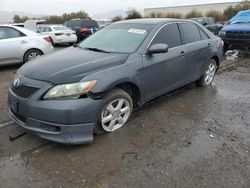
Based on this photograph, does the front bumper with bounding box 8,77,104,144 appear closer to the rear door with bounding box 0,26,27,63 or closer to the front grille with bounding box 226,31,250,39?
the rear door with bounding box 0,26,27,63

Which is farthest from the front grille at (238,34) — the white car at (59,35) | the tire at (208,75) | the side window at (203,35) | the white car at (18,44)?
the white car at (59,35)

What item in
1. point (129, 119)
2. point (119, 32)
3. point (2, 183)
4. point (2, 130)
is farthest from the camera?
point (119, 32)

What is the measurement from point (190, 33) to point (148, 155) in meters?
3.13

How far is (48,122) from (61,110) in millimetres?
236

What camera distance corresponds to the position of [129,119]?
4652mm

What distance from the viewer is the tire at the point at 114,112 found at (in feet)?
12.6

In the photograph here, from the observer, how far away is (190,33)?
19.0 feet

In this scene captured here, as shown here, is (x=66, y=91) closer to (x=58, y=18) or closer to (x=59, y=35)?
(x=59, y=35)

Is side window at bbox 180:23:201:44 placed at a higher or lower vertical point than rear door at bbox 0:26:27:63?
higher

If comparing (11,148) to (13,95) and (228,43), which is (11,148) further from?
(228,43)

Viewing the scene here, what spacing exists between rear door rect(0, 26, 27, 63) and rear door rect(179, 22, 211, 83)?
209 inches

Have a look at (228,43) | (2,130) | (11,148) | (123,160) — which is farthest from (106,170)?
(228,43)

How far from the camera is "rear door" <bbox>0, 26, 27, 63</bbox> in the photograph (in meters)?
8.48

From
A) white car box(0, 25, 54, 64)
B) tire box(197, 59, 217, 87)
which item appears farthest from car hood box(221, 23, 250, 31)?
white car box(0, 25, 54, 64)
